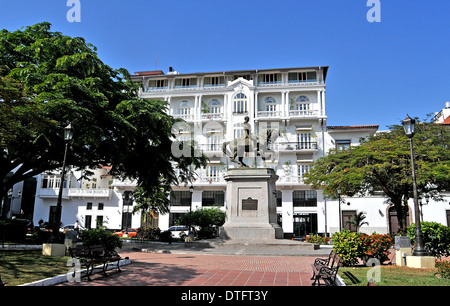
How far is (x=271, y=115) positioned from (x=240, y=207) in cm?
2535

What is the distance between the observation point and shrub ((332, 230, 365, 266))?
10922 millimetres

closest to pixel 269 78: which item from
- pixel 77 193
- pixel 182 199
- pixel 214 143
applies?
pixel 214 143

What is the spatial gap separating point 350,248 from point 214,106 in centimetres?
3434

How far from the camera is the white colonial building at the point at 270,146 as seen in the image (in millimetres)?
39125

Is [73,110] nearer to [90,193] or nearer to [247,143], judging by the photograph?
[247,143]

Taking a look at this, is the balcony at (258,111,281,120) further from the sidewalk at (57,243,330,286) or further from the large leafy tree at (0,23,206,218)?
the sidewalk at (57,243,330,286)

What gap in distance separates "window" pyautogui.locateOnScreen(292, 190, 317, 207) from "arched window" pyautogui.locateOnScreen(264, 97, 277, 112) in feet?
34.4

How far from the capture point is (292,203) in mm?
39781

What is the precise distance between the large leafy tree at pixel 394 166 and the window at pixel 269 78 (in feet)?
67.3

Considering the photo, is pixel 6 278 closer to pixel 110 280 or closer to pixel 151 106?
pixel 110 280

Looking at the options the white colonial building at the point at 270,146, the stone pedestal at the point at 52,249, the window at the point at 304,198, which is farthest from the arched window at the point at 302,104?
the stone pedestal at the point at 52,249

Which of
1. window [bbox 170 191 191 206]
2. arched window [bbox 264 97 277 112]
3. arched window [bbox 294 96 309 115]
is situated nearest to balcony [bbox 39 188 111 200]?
window [bbox 170 191 191 206]
